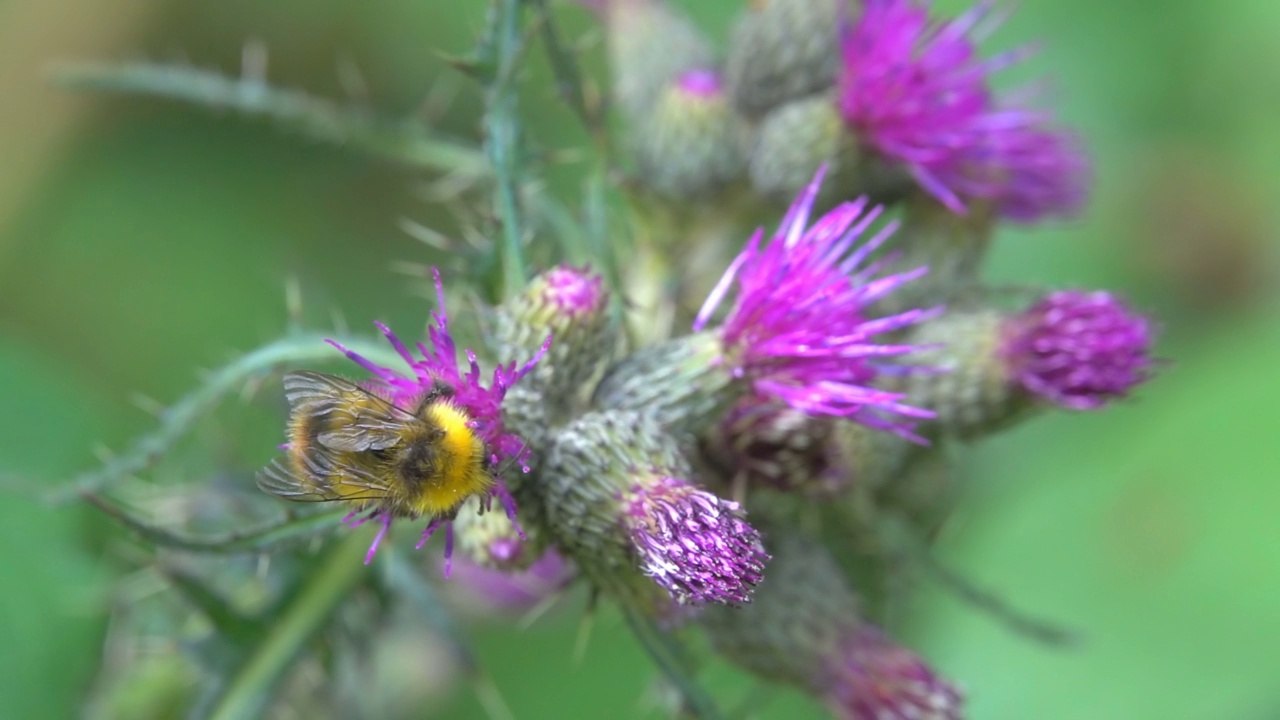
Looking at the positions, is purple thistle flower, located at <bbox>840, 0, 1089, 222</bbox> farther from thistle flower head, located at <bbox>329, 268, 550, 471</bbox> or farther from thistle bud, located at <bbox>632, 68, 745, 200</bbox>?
thistle flower head, located at <bbox>329, 268, 550, 471</bbox>

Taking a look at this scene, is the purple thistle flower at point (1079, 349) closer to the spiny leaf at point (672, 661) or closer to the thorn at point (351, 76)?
the spiny leaf at point (672, 661)

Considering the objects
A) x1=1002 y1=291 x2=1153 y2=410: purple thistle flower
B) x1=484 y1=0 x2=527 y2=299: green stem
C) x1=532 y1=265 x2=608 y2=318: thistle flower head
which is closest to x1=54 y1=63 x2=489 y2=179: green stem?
x1=484 y1=0 x2=527 y2=299: green stem

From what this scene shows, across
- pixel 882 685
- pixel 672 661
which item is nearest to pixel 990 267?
pixel 882 685

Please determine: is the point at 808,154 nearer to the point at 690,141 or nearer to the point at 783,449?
the point at 690,141

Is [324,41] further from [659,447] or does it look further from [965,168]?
[659,447]

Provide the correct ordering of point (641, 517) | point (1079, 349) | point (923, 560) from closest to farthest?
point (641, 517) < point (1079, 349) < point (923, 560)

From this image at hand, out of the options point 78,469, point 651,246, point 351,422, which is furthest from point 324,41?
point 351,422

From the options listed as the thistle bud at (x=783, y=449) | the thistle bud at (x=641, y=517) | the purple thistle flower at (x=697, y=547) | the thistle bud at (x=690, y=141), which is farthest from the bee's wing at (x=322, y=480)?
the thistle bud at (x=690, y=141)
